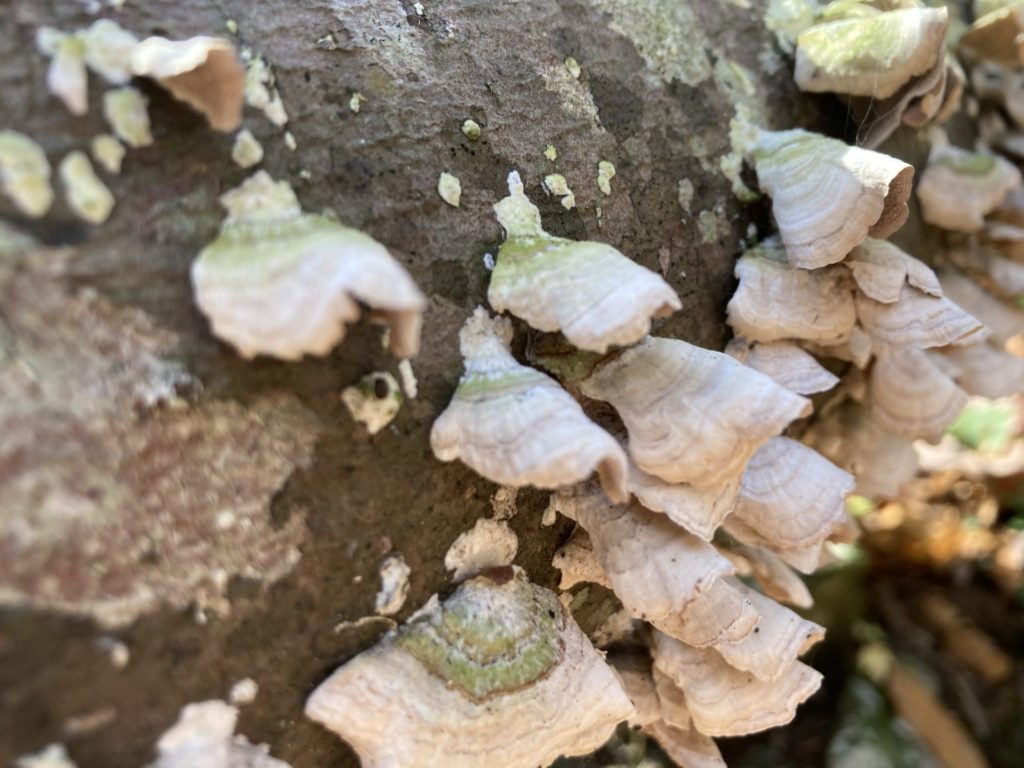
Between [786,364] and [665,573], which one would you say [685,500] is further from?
[786,364]

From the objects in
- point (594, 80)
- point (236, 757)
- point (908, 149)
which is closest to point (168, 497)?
point (236, 757)

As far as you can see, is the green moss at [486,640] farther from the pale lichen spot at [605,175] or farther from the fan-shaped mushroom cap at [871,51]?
the fan-shaped mushroom cap at [871,51]

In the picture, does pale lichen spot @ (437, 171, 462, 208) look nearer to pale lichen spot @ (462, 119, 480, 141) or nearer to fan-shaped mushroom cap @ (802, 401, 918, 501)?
pale lichen spot @ (462, 119, 480, 141)

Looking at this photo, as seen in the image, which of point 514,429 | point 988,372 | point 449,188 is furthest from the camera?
point 988,372

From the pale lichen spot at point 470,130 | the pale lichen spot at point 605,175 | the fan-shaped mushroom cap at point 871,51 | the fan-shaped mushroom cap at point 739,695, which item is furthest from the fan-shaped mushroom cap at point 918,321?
the pale lichen spot at point 470,130

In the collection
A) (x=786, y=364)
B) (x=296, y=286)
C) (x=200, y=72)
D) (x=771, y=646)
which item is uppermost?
(x=200, y=72)

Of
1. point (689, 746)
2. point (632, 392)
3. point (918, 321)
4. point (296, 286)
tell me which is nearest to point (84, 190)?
point (296, 286)
